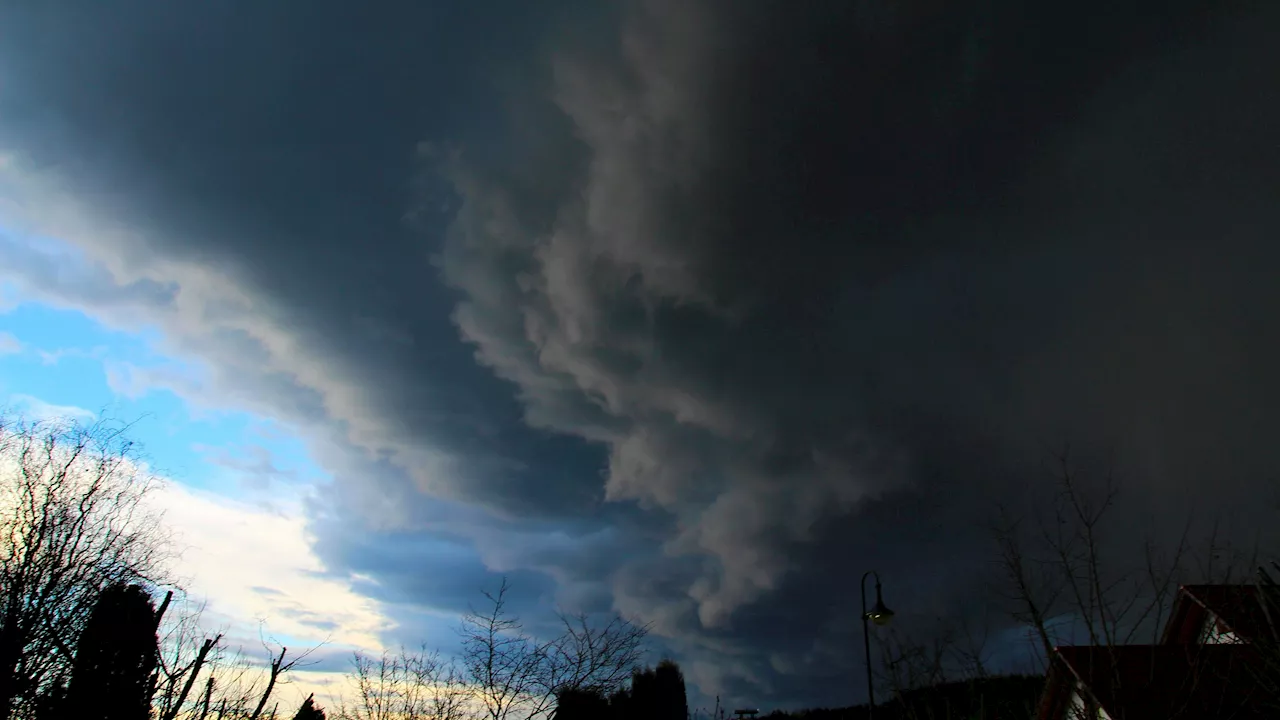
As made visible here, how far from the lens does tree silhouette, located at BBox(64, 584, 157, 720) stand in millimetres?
25391

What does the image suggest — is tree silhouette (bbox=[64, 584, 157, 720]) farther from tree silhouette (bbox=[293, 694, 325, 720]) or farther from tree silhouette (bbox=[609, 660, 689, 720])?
tree silhouette (bbox=[609, 660, 689, 720])

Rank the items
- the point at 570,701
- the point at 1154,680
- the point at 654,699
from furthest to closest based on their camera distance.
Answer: the point at 654,699 < the point at 570,701 < the point at 1154,680

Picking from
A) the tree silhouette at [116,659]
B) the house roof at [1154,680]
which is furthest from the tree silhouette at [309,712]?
the house roof at [1154,680]

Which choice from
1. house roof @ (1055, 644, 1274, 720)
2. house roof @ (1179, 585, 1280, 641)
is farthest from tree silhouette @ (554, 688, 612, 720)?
house roof @ (1179, 585, 1280, 641)

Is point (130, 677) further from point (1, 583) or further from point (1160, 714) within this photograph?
point (1160, 714)

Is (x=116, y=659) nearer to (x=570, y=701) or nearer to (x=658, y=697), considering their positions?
(x=570, y=701)

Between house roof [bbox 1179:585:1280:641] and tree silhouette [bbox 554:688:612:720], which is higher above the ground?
house roof [bbox 1179:585:1280:641]

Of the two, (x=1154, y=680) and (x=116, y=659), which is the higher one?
(x=116, y=659)

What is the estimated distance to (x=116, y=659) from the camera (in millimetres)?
26750

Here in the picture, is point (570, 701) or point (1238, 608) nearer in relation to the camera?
point (1238, 608)

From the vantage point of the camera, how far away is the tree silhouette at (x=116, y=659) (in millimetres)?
25391

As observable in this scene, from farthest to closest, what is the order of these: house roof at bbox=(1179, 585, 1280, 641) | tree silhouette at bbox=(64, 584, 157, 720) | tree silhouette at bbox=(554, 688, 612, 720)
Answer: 1. tree silhouette at bbox=(64, 584, 157, 720)
2. tree silhouette at bbox=(554, 688, 612, 720)
3. house roof at bbox=(1179, 585, 1280, 641)

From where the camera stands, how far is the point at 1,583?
76.6 feet

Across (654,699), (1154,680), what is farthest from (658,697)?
(1154,680)
